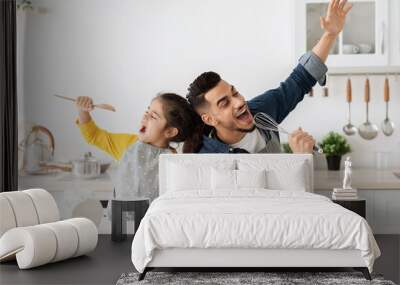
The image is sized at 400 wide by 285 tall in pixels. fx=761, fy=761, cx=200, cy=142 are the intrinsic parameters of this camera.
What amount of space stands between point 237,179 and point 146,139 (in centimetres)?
115

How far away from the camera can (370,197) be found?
666cm

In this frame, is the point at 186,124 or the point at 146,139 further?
the point at 146,139

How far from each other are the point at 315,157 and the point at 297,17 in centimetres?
129

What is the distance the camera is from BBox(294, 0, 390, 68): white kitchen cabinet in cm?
657

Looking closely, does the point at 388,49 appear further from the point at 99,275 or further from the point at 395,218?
the point at 99,275

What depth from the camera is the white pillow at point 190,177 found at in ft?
20.3

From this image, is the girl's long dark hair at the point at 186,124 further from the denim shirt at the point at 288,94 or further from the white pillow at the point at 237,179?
the white pillow at the point at 237,179

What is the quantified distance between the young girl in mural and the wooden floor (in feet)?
2.71

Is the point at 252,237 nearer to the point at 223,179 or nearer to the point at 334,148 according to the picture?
the point at 223,179

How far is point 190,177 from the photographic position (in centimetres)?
622

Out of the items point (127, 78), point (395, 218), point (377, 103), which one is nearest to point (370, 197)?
point (395, 218)

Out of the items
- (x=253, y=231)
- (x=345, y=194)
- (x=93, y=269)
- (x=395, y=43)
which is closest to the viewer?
(x=253, y=231)

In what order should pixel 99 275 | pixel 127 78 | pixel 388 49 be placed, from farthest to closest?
pixel 127 78
pixel 388 49
pixel 99 275

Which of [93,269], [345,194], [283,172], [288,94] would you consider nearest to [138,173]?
[283,172]
